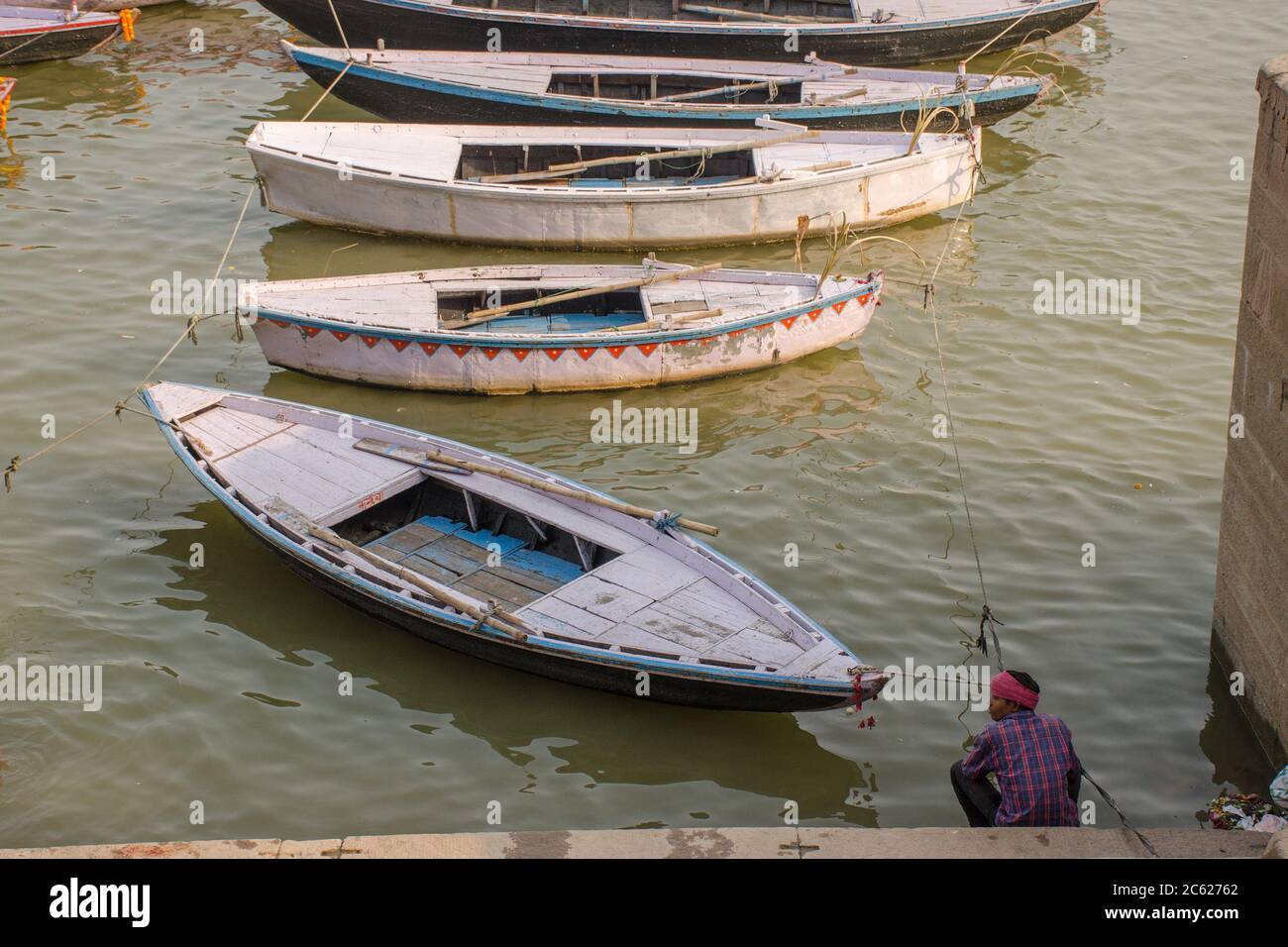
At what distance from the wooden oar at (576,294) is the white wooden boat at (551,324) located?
0.06 feet

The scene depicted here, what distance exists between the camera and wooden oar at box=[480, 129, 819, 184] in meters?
17.3

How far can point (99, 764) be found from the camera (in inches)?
374

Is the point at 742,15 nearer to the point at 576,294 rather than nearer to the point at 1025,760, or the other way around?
the point at 576,294

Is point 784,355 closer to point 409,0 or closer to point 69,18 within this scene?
point 409,0

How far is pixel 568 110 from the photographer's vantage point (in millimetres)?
18562

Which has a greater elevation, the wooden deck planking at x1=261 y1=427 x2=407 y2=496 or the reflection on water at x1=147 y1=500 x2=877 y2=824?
the wooden deck planking at x1=261 y1=427 x2=407 y2=496

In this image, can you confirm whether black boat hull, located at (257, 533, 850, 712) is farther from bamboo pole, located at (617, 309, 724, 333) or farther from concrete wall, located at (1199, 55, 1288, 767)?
bamboo pole, located at (617, 309, 724, 333)

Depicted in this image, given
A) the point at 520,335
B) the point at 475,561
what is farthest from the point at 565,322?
the point at 475,561

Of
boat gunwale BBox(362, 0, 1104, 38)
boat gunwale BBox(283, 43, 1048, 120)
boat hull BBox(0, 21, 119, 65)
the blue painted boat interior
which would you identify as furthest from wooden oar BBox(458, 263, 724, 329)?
boat hull BBox(0, 21, 119, 65)

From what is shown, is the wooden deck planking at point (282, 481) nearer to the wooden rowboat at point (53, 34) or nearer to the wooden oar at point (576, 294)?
the wooden oar at point (576, 294)

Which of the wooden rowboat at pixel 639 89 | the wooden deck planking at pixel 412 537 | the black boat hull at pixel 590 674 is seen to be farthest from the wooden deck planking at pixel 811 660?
the wooden rowboat at pixel 639 89

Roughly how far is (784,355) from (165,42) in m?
13.5
